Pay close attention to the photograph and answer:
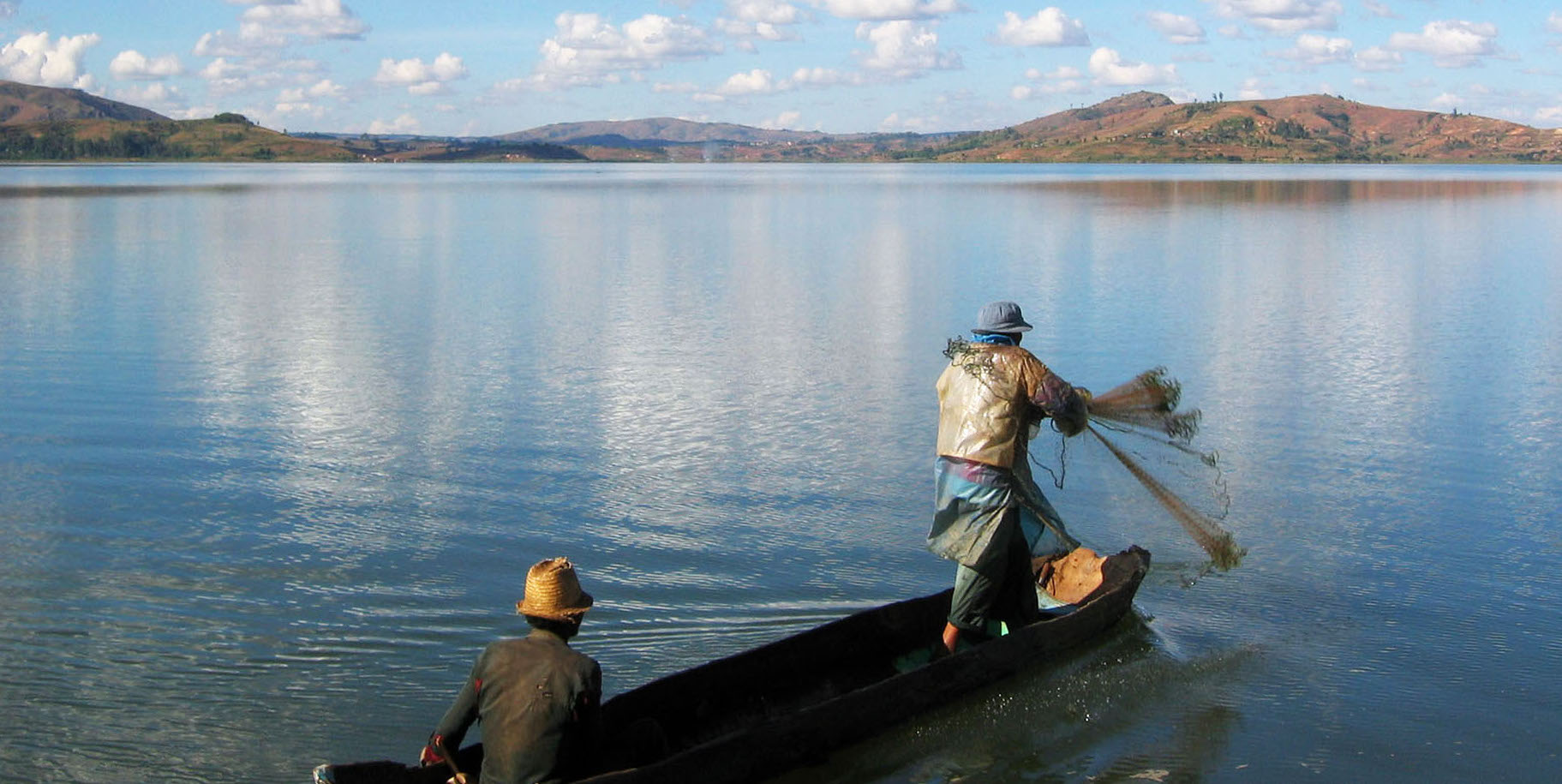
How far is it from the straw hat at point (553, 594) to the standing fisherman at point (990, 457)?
116 inches

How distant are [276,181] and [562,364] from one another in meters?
90.5

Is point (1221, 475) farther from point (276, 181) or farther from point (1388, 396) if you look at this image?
point (276, 181)

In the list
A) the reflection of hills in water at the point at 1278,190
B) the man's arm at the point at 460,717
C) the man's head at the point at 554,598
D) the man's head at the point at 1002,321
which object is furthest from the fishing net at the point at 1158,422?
the reflection of hills in water at the point at 1278,190

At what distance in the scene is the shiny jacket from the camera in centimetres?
795

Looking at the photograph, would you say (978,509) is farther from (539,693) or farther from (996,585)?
(539,693)

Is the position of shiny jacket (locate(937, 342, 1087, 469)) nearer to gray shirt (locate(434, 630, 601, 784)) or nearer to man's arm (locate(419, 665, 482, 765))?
gray shirt (locate(434, 630, 601, 784))

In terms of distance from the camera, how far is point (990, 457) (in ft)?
26.5

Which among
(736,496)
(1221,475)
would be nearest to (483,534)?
(736,496)

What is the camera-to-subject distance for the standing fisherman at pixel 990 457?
26.2ft

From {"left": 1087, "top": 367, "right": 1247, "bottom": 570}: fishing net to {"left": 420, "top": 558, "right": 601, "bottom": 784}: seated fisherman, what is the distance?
4034 millimetres

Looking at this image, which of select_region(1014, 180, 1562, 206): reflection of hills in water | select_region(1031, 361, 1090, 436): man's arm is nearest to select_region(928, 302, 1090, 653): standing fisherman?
select_region(1031, 361, 1090, 436): man's arm

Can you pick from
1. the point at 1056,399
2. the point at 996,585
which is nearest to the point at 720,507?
the point at 996,585

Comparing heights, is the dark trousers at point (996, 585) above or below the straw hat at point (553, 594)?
below

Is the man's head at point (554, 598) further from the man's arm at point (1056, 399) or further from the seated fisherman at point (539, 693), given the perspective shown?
the man's arm at point (1056, 399)
